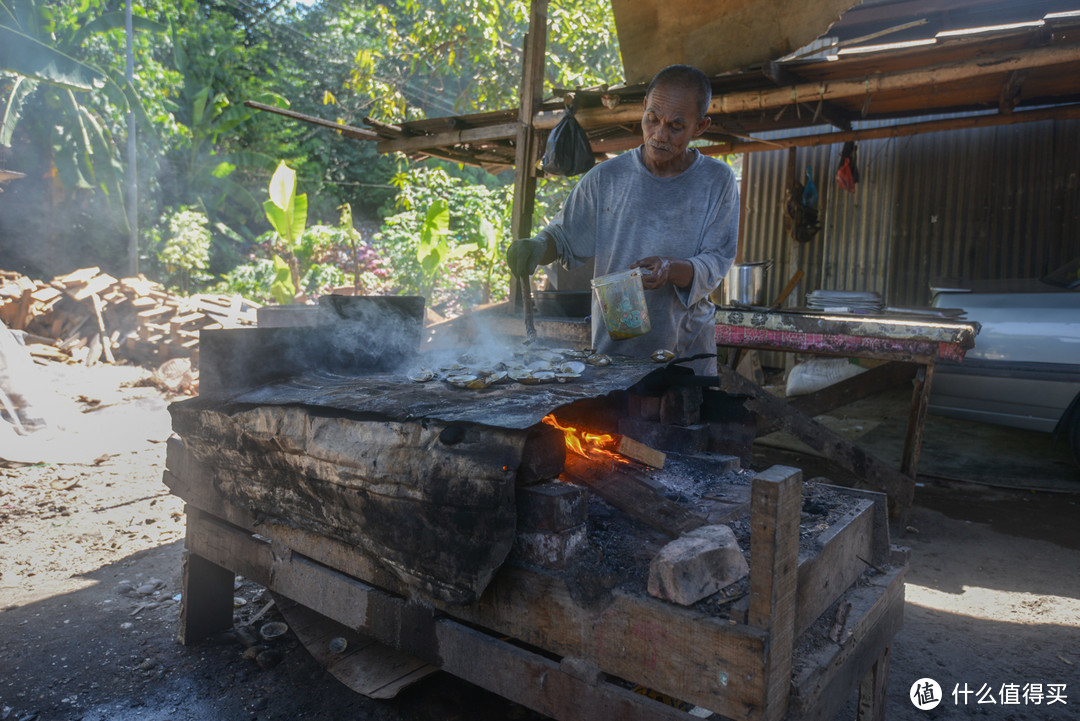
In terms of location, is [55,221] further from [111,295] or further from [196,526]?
[196,526]

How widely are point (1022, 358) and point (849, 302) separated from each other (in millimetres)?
1380

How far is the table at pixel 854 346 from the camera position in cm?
398

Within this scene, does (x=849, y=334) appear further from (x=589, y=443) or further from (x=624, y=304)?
(x=589, y=443)

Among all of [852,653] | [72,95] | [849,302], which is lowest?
[852,653]

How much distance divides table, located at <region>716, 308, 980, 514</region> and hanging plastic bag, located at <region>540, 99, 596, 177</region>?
1.58 m

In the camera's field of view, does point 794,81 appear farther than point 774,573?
Yes

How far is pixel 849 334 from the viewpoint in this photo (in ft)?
13.8

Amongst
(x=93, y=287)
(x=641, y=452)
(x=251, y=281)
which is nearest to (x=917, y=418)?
(x=641, y=452)

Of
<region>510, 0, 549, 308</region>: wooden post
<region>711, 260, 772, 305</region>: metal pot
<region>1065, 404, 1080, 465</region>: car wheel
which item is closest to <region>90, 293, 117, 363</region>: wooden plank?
<region>510, 0, 549, 308</region>: wooden post

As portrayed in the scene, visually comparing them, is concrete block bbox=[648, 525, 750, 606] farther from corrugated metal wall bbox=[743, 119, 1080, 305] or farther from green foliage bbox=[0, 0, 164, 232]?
green foliage bbox=[0, 0, 164, 232]

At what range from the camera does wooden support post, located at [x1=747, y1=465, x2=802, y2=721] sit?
52.1 inches

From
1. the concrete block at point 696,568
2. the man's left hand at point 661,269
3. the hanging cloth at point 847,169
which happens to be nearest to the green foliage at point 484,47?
the hanging cloth at point 847,169

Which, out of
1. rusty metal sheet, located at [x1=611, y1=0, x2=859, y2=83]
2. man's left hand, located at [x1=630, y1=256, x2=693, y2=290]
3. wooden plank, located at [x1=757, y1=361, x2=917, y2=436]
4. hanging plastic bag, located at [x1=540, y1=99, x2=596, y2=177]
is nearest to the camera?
man's left hand, located at [x1=630, y1=256, x2=693, y2=290]

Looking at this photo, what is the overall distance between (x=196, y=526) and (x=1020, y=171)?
816cm
